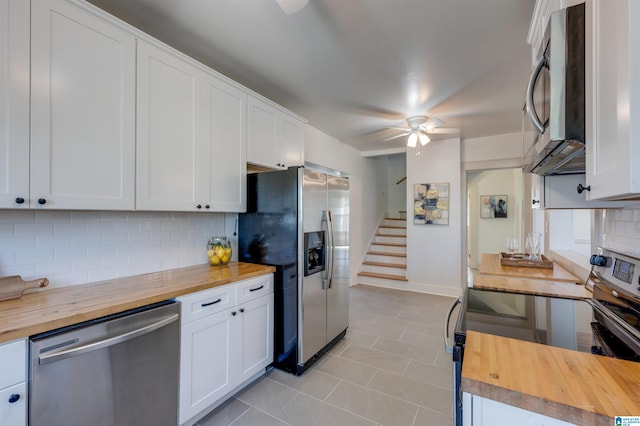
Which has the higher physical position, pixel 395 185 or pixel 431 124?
pixel 431 124

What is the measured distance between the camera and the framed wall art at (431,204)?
4.62 metres

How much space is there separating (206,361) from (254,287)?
0.58m

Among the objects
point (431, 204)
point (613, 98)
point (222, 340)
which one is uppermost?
point (613, 98)

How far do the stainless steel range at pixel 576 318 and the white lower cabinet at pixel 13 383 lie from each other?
1.64 meters

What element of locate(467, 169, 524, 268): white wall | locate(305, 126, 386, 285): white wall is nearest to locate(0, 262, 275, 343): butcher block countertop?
locate(305, 126, 386, 285): white wall

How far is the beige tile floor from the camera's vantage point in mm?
1832

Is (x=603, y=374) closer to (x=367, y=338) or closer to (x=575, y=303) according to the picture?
(x=575, y=303)

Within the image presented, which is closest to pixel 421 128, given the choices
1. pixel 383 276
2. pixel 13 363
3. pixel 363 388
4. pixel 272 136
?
pixel 272 136

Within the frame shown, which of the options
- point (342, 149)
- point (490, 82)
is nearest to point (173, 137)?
point (490, 82)

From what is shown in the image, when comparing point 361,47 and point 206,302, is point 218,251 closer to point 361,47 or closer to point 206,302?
point 206,302

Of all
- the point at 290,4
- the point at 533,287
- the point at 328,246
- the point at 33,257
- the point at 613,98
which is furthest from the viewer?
the point at 328,246

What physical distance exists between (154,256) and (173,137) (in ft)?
3.08

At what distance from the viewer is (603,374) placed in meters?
0.72

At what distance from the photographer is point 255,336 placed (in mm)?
2178
